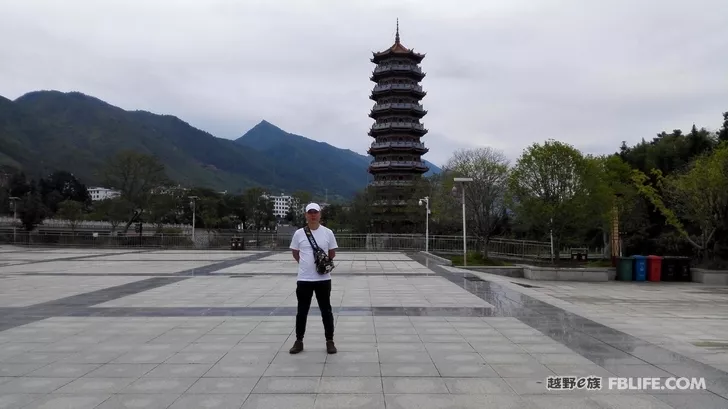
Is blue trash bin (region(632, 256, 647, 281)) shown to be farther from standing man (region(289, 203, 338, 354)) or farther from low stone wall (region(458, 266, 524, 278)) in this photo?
standing man (region(289, 203, 338, 354))

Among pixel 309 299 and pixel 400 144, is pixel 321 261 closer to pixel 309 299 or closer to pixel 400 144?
pixel 309 299

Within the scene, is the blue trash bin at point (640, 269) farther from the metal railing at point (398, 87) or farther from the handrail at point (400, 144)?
the metal railing at point (398, 87)

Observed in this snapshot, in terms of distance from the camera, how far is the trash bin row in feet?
53.6

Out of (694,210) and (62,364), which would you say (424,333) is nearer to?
(62,364)

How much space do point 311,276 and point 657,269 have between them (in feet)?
48.7

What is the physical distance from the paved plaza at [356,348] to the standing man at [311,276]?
0.32m

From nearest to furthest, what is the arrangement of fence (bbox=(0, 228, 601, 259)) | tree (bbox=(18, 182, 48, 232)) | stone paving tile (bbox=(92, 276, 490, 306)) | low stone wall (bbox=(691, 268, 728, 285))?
stone paving tile (bbox=(92, 276, 490, 306)) < low stone wall (bbox=(691, 268, 728, 285)) < fence (bbox=(0, 228, 601, 259)) < tree (bbox=(18, 182, 48, 232))

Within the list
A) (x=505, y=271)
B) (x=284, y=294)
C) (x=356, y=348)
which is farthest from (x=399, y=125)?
(x=356, y=348)

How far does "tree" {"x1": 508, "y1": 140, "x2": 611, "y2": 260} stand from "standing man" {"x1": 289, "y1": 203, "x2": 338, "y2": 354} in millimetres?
15505

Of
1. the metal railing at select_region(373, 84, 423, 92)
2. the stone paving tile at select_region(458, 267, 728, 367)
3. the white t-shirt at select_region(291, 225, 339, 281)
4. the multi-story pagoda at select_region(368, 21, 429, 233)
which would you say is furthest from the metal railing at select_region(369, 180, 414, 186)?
the white t-shirt at select_region(291, 225, 339, 281)

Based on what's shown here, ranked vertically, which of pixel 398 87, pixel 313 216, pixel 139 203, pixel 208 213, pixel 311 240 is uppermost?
pixel 398 87

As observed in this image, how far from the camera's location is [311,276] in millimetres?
5703

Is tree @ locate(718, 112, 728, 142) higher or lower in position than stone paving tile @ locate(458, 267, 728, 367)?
higher

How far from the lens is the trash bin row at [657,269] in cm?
1634
